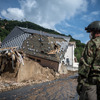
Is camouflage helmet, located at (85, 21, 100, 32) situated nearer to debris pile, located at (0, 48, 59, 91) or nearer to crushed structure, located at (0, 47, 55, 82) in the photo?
debris pile, located at (0, 48, 59, 91)

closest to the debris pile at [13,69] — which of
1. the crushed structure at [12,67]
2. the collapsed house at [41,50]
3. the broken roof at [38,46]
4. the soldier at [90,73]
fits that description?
the crushed structure at [12,67]

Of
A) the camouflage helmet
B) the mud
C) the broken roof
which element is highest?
the broken roof

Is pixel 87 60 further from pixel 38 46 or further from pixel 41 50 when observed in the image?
pixel 38 46

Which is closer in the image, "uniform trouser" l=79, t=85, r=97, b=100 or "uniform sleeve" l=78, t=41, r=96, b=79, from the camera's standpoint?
"uniform trouser" l=79, t=85, r=97, b=100

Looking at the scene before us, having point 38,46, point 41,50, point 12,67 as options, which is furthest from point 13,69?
point 38,46

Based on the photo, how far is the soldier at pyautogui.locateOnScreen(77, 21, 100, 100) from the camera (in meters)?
1.88

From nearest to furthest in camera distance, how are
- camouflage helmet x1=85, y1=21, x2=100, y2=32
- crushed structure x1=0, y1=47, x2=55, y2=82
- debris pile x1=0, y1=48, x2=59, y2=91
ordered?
camouflage helmet x1=85, y1=21, x2=100, y2=32, debris pile x1=0, y1=48, x2=59, y2=91, crushed structure x1=0, y1=47, x2=55, y2=82

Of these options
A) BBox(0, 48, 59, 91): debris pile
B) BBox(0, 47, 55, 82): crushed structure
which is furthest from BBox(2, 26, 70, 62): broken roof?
BBox(0, 47, 55, 82): crushed structure

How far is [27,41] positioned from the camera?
51.5ft

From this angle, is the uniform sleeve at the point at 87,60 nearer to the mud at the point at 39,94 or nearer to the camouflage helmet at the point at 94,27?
the camouflage helmet at the point at 94,27

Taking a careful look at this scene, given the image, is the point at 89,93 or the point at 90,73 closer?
the point at 89,93

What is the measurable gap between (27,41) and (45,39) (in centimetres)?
266

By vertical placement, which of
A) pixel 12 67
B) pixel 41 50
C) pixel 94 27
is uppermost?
pixel 41 50

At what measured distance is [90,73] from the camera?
1.99 m
